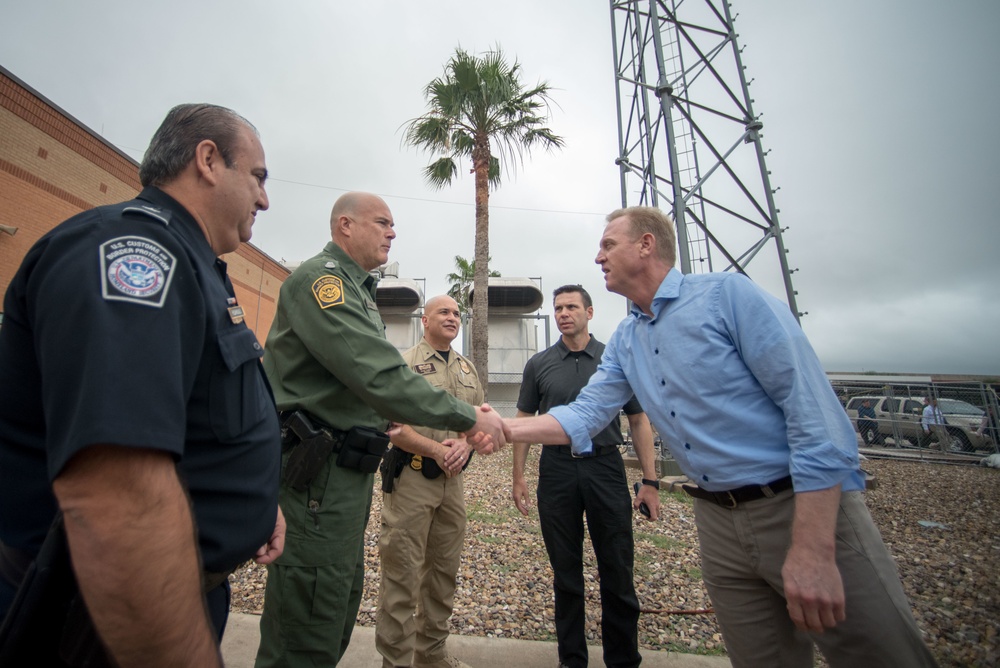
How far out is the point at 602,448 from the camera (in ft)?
11.2

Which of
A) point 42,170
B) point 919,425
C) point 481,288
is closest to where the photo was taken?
point 42,170

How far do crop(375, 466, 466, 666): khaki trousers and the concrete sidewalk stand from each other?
9.9 inches

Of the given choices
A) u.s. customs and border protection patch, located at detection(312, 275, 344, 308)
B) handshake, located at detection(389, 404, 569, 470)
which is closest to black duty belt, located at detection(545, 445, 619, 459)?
handshake, located at detection(389, 404, 569, 470)

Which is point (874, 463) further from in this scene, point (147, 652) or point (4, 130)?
point (4, 130)

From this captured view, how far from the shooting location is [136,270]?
2.91 ft

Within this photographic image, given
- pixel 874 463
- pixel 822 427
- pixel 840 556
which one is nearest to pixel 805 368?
pixel 822 427

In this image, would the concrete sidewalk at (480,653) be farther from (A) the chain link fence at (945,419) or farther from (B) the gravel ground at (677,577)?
(A) the chain link fence at (945,419)

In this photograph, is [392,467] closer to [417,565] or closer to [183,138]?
[417,565]

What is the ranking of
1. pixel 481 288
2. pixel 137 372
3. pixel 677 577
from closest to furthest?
pixel 137 372
pixel 677 577
pixel 481 288

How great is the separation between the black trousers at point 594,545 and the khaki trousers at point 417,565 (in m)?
0.70

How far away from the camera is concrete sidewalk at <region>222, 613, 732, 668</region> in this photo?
2.96m

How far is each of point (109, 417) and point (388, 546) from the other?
259 cm

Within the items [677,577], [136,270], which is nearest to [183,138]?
[136,270]

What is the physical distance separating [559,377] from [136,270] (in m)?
3.15
